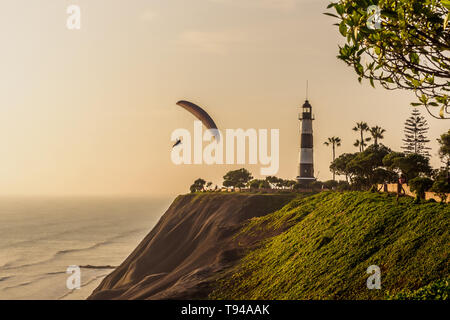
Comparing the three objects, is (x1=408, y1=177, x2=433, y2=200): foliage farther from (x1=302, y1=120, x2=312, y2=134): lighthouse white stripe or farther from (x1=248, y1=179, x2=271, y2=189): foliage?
(x1=248, y1=179, x2=271, y2=189): foliage

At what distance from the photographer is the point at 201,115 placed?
300 feet

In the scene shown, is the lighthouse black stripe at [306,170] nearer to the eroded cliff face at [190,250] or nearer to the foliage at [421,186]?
the eroded cliff face at [190,250]

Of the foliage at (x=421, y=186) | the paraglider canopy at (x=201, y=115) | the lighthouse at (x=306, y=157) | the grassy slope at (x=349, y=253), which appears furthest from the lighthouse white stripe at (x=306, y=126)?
the foliage at (x=421, y=186)

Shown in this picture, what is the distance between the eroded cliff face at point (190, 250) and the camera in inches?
1885

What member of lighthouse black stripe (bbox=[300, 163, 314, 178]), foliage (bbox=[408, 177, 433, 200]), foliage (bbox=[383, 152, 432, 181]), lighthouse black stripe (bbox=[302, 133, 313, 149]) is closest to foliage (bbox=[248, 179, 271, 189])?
lighthouse black stripe (bbox=[300, 163, 314, 178])

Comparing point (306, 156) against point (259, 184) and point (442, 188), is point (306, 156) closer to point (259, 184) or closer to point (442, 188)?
point (259, 184)

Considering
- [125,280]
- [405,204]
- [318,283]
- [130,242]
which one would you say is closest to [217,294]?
[318,283]

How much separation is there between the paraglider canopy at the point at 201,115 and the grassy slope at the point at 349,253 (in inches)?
1615

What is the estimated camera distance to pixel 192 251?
67.1m

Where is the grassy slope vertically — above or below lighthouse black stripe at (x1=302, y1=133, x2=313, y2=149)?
below

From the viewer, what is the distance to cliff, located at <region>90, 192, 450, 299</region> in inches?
1164

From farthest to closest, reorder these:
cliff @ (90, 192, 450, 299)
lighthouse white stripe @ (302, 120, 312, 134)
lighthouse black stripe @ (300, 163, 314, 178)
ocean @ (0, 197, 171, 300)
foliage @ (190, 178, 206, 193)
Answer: foliage @ (190, 178, 206, 193), lighthouse white stripe @ (302, 120, 312, 134), lighthouse black stripe @ (300, 163, 314, 178), ocean @ (0, 197, 171, 300), cliff @ (90, 192, 450, 299)

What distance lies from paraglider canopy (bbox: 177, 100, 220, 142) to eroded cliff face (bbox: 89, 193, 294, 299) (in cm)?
1112
